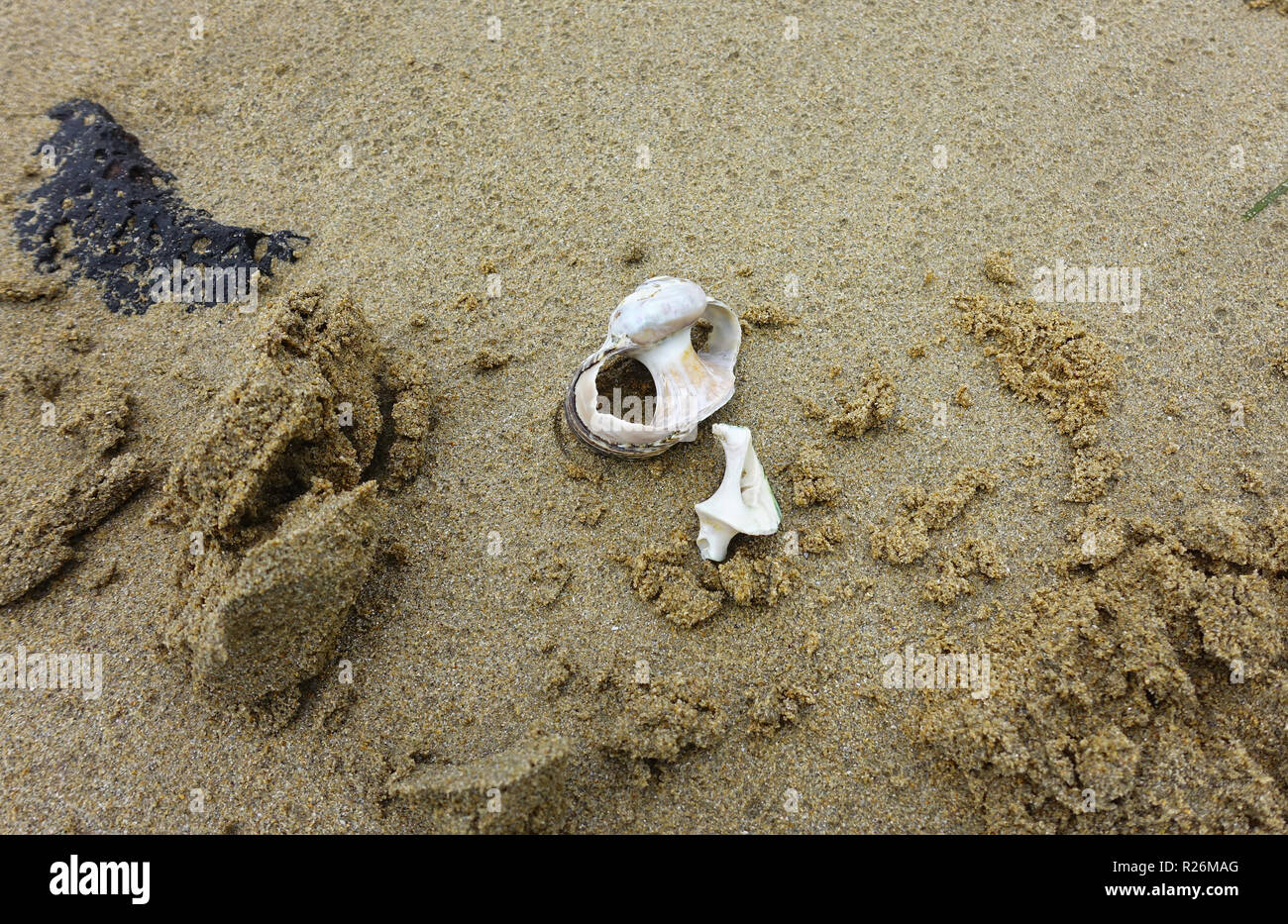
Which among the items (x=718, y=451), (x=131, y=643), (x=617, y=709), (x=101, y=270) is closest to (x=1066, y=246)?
(x=718, y=451)

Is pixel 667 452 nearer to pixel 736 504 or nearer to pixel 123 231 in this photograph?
pixel 736 504

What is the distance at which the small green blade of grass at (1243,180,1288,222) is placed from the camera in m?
3.23

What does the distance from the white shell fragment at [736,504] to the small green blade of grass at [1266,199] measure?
2630 mm

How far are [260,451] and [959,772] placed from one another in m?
2.24

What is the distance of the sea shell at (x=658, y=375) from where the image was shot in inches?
98.7

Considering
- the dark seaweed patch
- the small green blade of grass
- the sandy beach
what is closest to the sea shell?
the sandy beach

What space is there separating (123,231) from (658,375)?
259 centimetres

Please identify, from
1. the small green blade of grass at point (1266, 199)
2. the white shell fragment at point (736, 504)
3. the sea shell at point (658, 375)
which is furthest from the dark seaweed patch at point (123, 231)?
the small green blade of grass at point (1266, 199)

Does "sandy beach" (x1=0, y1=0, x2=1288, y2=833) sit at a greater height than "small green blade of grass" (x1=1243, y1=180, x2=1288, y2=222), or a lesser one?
lesser

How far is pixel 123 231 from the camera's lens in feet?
10.9

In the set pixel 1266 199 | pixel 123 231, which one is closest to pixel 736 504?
pixel 1266 199

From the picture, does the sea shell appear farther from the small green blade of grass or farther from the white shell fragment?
the small green blade of grass

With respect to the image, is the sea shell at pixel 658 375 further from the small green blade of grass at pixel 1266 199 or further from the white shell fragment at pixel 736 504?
the small green blade of grass at pixel 1266 199

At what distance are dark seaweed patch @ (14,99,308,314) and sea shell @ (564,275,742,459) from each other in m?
1.65
